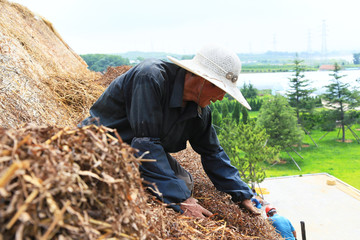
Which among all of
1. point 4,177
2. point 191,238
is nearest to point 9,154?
point 4,177

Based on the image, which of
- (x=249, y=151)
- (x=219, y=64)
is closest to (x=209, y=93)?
(x=219, y=64)

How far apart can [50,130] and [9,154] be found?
0.94 ft

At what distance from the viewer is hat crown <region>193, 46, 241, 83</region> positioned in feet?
8.99

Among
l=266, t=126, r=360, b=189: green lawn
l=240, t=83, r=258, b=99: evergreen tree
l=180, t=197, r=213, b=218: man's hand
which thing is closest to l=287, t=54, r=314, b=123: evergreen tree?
l=266, t=126, r=360, b=189: green lawn

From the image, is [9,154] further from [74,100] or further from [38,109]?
[74,100]

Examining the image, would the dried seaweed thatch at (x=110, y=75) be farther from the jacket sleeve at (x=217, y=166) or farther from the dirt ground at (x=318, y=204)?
the dirt ground at (x=318, y=204)

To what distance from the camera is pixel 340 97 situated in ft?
132

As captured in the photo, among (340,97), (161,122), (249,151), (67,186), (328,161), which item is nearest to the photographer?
(67,186)

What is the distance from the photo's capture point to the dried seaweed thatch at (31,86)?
4.14m

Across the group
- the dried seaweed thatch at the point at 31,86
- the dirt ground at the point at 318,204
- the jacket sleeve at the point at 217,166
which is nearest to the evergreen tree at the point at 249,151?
the dirt ground at the point at 318,204

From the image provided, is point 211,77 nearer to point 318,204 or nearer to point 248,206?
point 248,206

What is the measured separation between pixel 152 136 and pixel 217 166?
0.97 metres

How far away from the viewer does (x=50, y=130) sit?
1444mm

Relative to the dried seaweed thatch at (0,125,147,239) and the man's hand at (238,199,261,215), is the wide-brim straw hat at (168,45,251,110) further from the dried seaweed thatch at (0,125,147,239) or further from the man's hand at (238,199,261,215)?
the dried seaweed thatch at (0,125,147,239)
